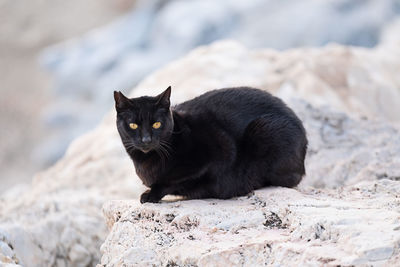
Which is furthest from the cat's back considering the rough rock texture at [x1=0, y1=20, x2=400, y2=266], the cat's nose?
the rough rock texture at [x1=0, y1=20, x2=400, y2=266]

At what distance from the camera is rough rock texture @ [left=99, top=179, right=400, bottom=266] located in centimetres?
230

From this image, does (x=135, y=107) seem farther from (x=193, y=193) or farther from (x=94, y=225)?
(x=94, y=225)

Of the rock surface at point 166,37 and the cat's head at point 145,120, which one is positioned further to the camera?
the rock surface at point 166,37

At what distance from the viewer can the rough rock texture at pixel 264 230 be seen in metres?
2.30

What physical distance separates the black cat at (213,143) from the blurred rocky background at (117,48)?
6.76m

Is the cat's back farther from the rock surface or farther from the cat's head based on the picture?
the rock surface

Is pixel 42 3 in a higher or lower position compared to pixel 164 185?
higher

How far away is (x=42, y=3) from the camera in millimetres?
15508

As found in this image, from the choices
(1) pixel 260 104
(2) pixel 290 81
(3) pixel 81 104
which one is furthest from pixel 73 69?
(1) pixel 260 104

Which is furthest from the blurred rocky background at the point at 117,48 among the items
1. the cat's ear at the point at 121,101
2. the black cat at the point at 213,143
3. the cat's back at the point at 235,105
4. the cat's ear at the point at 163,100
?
the cat's ear at the point at 121,101

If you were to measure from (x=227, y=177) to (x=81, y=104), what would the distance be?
9489mm

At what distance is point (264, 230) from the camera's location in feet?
9.09

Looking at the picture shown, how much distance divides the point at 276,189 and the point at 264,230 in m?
0.76

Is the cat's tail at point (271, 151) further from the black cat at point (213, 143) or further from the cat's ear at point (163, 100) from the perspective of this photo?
the cat's ear at point (163, 100)
